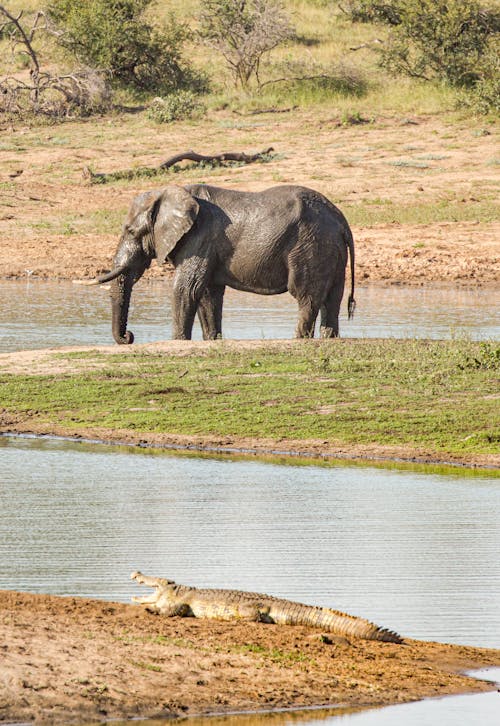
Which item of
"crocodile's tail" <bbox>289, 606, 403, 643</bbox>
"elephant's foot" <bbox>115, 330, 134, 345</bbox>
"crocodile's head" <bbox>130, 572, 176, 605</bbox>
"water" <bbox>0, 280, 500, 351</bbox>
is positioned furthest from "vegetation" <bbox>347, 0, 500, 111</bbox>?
"crocodile's tail" <bbox>289, 606, 403, 643</bbox>

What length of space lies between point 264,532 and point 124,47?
2865 cm

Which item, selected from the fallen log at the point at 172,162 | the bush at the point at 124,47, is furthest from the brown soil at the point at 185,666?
the bush at the point at 124,47

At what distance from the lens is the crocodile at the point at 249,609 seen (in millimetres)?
7184

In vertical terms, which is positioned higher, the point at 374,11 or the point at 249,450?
the point at 374,11

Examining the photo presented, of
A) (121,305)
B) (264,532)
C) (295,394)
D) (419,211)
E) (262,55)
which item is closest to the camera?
(264,532)

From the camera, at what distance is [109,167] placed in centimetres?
2920

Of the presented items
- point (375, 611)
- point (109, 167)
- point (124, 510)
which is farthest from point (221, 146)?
point (375, 611)

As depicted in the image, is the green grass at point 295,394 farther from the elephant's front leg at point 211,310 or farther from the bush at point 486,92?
the bush at point 486,92

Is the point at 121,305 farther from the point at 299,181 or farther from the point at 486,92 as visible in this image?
the point at 486,92

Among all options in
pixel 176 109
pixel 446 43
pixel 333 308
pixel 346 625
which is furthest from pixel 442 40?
pixel 346 625

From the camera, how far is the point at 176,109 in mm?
32562

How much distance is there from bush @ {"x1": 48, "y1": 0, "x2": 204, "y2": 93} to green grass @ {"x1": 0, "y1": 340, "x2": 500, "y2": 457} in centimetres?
2199

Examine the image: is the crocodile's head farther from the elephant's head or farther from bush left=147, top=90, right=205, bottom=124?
bush left=147, top=90, right=205, bottom=124

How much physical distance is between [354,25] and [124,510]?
32.2 metres
